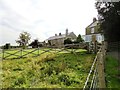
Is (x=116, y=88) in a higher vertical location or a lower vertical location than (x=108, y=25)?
lower

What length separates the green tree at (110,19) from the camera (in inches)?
1074

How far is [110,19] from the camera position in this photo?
2798cm

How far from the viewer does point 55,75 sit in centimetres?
1130

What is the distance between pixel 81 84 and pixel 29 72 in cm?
328

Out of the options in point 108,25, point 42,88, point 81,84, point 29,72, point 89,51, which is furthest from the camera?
point 108,25

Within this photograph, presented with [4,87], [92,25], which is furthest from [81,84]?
[92,25]

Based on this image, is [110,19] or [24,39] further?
[24,39]

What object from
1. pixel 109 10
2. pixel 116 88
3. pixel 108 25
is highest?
pixel 109 10

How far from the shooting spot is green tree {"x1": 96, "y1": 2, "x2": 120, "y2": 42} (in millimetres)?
27281

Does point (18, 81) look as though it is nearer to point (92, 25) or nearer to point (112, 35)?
point (112, 35)

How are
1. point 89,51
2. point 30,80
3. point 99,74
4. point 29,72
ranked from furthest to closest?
point 89,51
point 29,72
point 30,80
point 99,74

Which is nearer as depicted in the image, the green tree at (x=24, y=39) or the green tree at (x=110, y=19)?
the green tree at (x=110, y=19)

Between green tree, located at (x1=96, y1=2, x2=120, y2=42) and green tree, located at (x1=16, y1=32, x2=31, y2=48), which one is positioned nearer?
green tree, located at (x1=96, y1=2, x2=120, y2=42)

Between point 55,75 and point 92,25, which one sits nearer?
point 55,75
